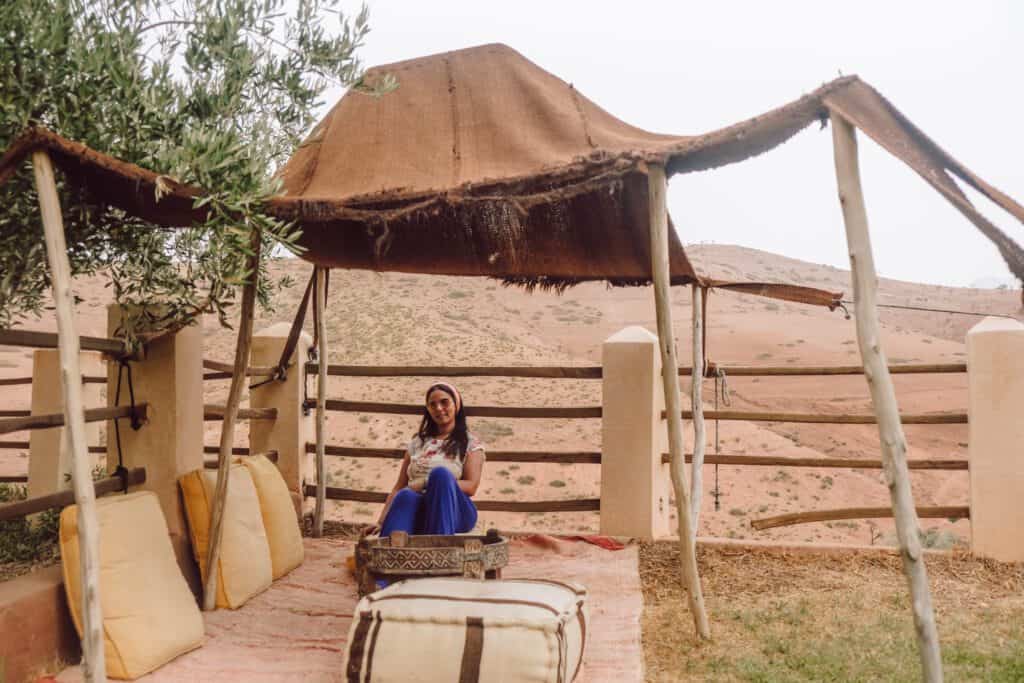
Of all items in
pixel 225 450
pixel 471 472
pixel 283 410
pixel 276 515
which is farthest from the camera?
pixel 283 410

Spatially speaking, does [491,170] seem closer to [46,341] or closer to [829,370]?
[46,341]

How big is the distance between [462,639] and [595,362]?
2188cm

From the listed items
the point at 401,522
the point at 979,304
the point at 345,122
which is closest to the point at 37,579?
the point at 401,522

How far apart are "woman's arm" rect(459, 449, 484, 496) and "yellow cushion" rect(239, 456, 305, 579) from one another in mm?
1059

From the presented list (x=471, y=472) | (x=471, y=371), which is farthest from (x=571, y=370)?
(x=471, y=472)

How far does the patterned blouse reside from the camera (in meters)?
4.09

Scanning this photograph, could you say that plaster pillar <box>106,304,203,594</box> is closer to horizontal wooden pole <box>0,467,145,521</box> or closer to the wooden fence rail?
horizontal wooden pole <box>0,467,145,521</box>

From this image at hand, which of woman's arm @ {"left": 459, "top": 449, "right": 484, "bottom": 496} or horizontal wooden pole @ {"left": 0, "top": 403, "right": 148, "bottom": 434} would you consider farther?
woman's arm @ {"left": 459, "top": 449, "right": 484, "bottom": 496}

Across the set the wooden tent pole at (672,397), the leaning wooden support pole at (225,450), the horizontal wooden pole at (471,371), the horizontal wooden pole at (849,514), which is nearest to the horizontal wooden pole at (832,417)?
the horizontal wooden pole at (849,514)

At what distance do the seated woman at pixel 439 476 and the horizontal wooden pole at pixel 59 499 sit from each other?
1136 mm

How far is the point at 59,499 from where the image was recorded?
123 inches

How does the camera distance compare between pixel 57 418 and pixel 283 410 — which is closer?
pixel 57 418

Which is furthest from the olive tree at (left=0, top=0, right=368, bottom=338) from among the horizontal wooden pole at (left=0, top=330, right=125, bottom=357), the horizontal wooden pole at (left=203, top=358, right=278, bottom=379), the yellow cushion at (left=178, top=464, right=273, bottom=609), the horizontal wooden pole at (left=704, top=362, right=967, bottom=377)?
the horizontal wooden pole at (left=704, top=362, right=967, bottom=377)

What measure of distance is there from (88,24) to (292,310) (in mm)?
25319
